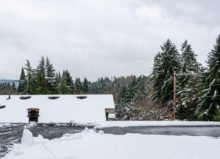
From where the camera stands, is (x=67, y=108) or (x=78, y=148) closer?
(x=78, y=148)

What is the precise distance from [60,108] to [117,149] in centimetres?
1125

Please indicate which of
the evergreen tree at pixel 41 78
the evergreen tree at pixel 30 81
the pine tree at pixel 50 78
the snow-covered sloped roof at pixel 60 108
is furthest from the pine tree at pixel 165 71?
the evergreen tree at pixel 30 81

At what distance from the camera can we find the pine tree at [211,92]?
14953mm

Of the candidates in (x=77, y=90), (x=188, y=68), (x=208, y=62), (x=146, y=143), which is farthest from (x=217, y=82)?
(x=77, y=90)

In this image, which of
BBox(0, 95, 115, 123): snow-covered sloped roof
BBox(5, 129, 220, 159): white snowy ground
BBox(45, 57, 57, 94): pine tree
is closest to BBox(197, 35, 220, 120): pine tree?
BBox(0, 95, 115, 123): snow-covered sloped roof

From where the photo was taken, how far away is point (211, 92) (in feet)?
50.2

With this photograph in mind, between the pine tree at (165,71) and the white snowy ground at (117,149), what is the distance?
18.8m

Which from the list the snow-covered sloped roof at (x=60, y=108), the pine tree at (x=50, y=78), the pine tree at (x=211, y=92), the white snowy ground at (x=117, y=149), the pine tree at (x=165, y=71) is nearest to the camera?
the white snowy ground at (x=117, y=149)

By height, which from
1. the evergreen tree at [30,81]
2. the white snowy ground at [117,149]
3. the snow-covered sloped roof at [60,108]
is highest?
the evergreen tree at [30,81]

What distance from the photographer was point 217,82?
15062 mm

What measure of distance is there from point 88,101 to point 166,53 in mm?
16600

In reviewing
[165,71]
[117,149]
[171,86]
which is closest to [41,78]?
[165,71]

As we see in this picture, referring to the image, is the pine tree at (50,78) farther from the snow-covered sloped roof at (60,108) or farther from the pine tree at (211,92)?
the pine tree at (211,92)

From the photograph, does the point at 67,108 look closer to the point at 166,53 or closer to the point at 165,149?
the point at 165,149
